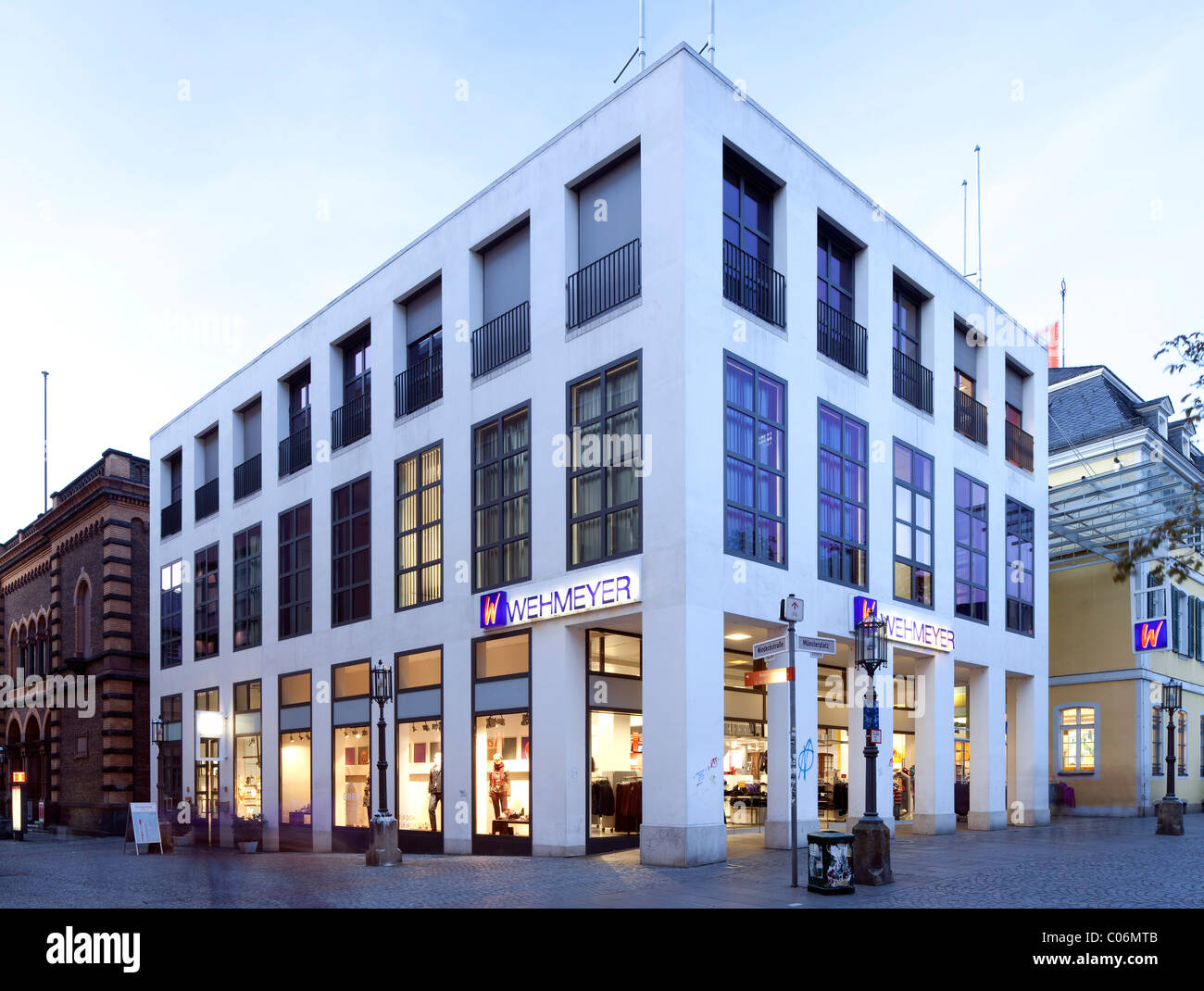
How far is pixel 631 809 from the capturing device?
2247cm

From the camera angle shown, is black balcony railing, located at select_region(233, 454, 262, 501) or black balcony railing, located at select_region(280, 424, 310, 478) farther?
black balcony railing, located at select_region(233, 454, 262, 501)

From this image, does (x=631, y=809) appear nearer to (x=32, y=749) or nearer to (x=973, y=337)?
(x=973, y=337)

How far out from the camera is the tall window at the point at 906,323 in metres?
27.8

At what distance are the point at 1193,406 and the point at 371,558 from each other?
2099cm

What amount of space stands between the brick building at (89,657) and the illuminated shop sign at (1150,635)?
3381 centimetres

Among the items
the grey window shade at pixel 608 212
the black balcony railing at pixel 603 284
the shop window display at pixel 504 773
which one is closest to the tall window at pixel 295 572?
the shop window display at pixel 504 773

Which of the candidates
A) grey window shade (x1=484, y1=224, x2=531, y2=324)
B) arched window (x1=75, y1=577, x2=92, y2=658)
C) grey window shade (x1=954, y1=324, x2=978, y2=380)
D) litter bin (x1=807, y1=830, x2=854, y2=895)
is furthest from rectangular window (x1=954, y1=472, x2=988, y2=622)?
arched window (x1=75, y1=577, x2=92, y2=658)

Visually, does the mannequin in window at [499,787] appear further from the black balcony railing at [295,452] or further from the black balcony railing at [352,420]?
the black balcony railing at [295,452]

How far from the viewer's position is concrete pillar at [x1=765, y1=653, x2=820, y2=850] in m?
21.7

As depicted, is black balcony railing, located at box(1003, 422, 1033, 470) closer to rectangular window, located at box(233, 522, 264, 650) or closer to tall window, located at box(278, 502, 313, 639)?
tall window, located at box(278, 502, 313, 639)

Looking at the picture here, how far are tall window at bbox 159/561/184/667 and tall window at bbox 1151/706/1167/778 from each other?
3193cm

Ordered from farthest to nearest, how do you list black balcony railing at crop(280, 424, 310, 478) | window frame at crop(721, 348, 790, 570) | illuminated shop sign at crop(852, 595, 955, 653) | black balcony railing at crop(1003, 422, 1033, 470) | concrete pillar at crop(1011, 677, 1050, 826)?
1. black balcony railing at crop(280, 424, 310, 478)
2. black balcony railing at crop(1003, 422, 1033, 470)
3. concrete pillar at crop(1011, 677, 1050, 826)
4. illuminated shop sign at crop(852, 595, 955, 653)
5. window frame at crop(721, 348, 790, 570)
